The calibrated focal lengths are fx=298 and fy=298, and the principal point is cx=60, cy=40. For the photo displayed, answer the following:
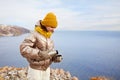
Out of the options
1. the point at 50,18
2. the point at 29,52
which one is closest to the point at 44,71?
the point at 29,52

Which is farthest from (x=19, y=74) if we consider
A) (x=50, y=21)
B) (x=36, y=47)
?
(x=50, y=21)

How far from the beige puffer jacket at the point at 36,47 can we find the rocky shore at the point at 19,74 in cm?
207

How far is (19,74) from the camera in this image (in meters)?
4.91

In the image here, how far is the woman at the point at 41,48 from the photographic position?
103 inches

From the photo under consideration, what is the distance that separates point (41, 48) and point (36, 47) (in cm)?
5

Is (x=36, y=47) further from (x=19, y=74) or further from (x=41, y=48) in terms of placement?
(x=19, y=74)

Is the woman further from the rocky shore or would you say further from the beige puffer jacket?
the rocky shore

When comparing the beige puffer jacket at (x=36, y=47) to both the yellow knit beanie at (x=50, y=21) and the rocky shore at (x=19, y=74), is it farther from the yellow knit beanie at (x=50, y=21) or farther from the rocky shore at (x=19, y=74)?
the rocky shore at (x=19, y=74)

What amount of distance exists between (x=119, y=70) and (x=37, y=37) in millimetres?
5305

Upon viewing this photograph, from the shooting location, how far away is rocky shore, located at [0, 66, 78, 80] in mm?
4930

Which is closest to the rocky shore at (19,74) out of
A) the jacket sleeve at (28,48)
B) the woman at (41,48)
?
A: the woman at (41,48)

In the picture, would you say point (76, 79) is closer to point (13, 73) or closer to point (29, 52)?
point (13, 73)

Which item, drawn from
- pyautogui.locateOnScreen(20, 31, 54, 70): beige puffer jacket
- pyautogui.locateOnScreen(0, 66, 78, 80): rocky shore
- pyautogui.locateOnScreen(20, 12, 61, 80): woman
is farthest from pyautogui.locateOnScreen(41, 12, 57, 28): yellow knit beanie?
pyautogui.locateOnScreen(0, 66, 78, 80): rocky shore

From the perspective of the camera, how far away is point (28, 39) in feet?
8.63
